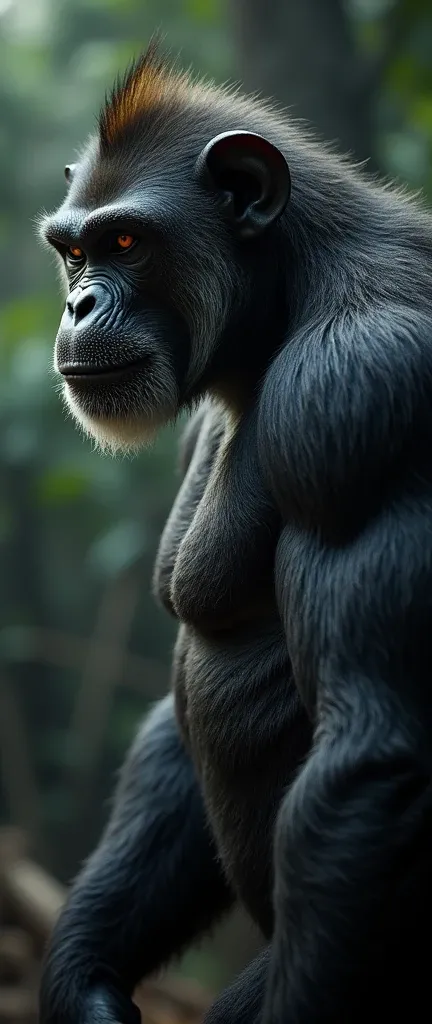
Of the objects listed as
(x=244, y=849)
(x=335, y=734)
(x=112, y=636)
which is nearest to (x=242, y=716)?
(x=244, y=849)

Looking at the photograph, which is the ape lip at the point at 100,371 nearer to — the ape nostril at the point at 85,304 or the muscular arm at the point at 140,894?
the ape nostril at the point at 85,304

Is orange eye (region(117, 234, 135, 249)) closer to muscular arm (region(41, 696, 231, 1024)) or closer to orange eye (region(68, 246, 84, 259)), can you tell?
orange eye (region(68, 246, 84, 259))

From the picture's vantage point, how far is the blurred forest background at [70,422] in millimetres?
5523

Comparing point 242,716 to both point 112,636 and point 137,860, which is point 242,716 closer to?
point 137,860

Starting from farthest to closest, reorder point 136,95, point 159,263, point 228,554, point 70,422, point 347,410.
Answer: point 70,422
point 136,95
point 159,263
point 228,554
point 347,410

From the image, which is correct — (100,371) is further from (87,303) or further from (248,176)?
(248,176)

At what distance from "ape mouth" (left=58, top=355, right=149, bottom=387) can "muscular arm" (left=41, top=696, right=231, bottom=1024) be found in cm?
116

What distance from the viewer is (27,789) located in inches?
286

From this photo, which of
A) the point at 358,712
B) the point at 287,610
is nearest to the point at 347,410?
the point at 287,610

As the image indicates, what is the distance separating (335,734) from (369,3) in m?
6.06

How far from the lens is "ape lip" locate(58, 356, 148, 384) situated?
2.64m

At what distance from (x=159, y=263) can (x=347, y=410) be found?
2.13 feet

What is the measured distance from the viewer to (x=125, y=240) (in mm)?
2674

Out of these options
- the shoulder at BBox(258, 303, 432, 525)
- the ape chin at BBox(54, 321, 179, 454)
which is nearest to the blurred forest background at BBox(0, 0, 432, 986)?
the ape chin at BBox(54, 321, 179, 454)
